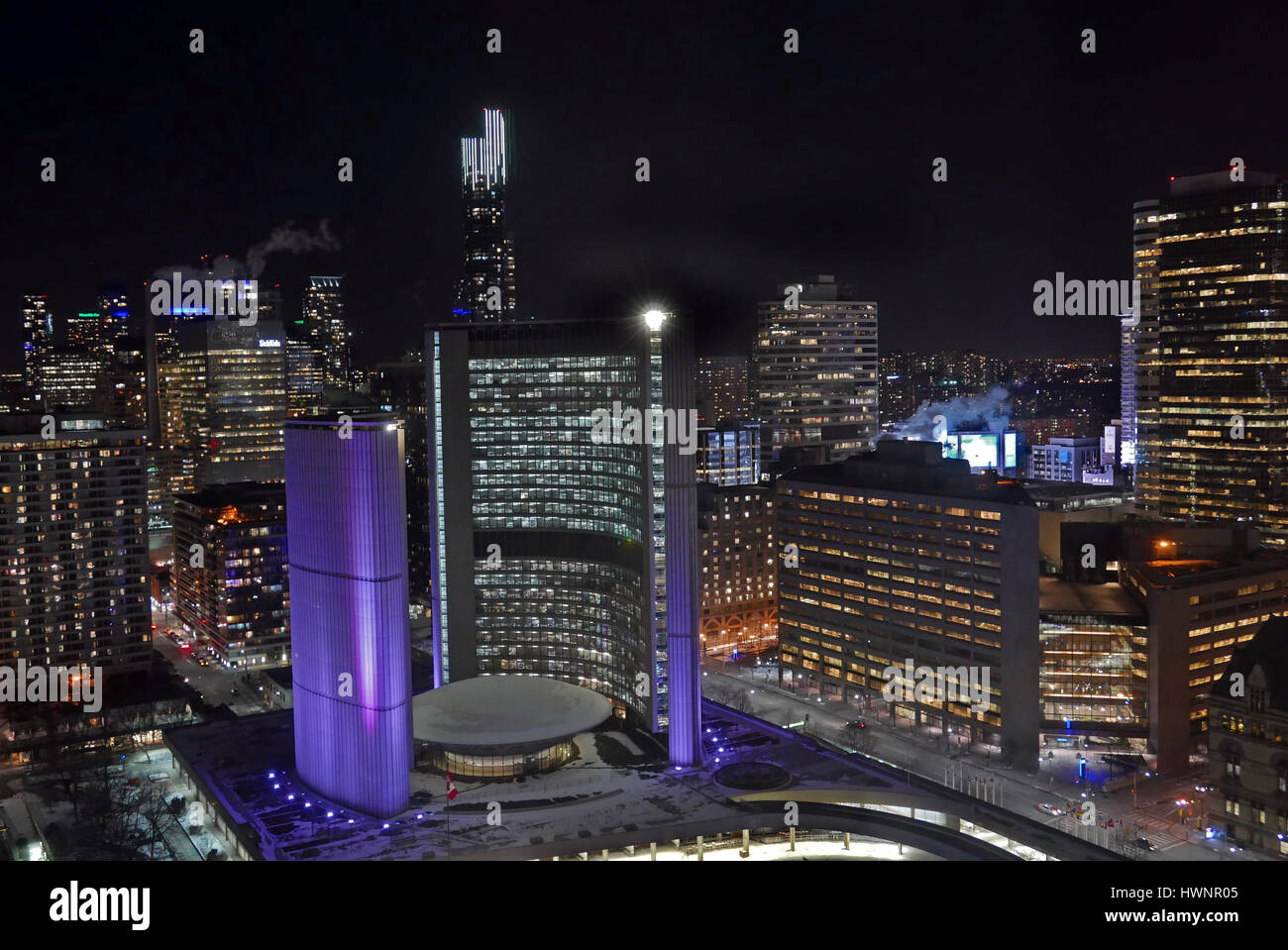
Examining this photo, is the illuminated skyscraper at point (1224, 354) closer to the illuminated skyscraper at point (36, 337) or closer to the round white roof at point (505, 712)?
the round white roof at point (505, 712)

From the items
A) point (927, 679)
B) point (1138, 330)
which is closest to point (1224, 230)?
point (1138, 330)

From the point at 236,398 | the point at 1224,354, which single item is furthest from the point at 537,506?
the point at 236,398

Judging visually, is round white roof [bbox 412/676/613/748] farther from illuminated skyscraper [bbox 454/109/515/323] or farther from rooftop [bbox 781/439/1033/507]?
illuminated skyscraper [bbox 454/109/515/323]

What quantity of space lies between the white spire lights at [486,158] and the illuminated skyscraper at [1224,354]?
2562 inches

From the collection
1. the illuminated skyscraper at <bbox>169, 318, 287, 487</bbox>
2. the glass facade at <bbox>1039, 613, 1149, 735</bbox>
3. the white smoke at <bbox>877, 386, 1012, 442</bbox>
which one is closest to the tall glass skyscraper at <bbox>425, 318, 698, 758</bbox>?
the glass facade at <bbox>1039, 613, 1149, 735</bbox>

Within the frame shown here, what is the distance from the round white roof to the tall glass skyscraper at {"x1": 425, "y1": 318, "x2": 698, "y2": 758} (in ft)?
8.54

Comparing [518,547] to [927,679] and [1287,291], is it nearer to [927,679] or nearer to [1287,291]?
[927,679]

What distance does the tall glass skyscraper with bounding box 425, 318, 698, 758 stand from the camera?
37562 mm

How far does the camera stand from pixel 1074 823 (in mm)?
33875

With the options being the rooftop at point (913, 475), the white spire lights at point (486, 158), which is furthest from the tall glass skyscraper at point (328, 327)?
the rooftop at point (913, 475)

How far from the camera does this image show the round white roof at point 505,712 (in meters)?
32.5

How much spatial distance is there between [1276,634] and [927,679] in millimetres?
14525

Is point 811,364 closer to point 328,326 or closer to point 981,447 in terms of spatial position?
point 981,447

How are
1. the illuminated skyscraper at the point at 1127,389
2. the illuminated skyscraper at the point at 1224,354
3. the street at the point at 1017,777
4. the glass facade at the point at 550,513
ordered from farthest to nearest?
the illuminated skyscraper at the point at 1127,389, the illuminated skyscraper at the point at 1224,354, the glass facade at the point at 550,513, the street at the point at 1017,777
